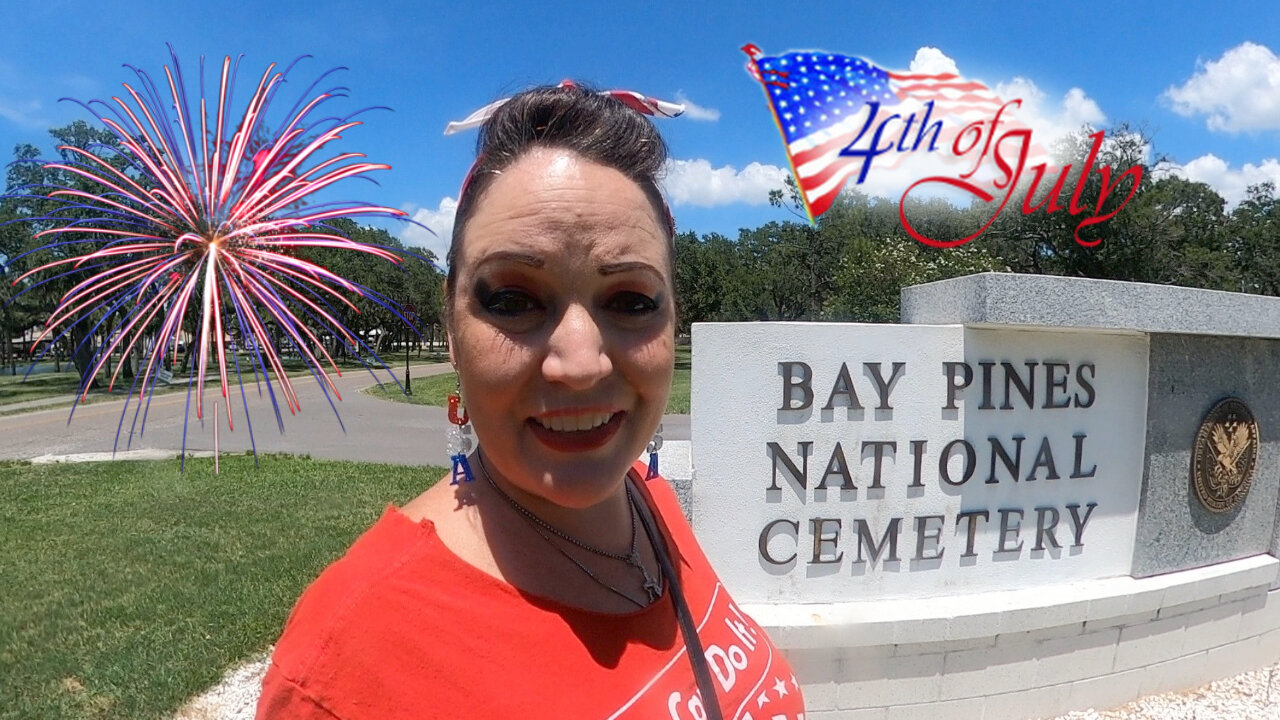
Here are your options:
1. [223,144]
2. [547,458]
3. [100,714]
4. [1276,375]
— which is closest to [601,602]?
[547,458]

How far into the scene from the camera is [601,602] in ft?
3.50

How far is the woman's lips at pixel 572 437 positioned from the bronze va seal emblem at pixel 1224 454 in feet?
12.3

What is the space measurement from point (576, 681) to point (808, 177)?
545 centimetres

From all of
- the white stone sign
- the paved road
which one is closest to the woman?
the white stone sign

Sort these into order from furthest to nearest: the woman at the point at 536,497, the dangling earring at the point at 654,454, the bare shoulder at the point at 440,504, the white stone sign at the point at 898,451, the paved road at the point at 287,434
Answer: the paved road at the point at 287,434
the white stone sign at the point at 898,451
the dangling earring at the point at 654,454
the bare shoulder at the point at 440,504
the woman at the point at 536,497

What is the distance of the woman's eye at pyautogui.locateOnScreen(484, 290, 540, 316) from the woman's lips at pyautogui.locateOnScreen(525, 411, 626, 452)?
15cm

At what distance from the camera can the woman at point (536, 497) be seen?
835 mm

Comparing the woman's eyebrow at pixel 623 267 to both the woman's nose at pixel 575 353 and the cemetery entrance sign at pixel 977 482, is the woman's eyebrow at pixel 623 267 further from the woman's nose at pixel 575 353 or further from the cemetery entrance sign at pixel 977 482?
the cemetery entrance sign at pixel 977 482

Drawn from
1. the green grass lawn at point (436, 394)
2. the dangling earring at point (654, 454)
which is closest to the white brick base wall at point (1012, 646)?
the dangling earring at point (654, 454)

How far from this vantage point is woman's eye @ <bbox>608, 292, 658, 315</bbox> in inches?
38.5

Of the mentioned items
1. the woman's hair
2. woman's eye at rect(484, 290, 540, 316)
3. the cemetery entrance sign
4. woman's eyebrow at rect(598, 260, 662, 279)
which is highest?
the woman's hair

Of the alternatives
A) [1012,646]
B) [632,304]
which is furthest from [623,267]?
[1012,646]

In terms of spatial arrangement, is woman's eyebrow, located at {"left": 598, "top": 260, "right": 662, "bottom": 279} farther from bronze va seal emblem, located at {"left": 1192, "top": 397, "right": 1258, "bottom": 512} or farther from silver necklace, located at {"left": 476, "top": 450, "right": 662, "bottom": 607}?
bronze va seal emblem, located at {"left": 1192, "top": 397, "right": 1258, "bottom": 512}

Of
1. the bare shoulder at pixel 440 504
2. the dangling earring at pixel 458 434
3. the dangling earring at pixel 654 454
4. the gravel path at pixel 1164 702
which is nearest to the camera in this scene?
the bare shoulder at pixel 440 504
